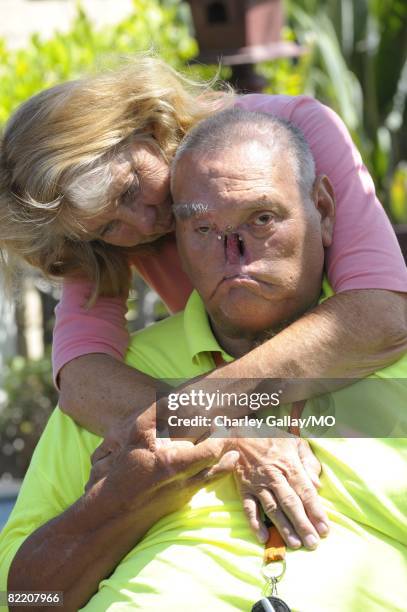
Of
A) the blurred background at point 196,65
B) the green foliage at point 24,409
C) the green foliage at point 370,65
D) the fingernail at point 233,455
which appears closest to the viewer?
the fingernail at point 233,455

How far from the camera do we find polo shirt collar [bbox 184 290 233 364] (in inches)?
96.1

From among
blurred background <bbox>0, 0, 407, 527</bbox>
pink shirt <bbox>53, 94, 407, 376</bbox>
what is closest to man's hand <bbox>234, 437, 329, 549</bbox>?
pink shirt <bbox>53, 94, 407, 376</bbox>

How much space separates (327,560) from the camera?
207 centimetres

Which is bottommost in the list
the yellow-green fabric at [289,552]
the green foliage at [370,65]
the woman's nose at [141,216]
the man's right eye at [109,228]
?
the green foliage at [370,65]

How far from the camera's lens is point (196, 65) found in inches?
220

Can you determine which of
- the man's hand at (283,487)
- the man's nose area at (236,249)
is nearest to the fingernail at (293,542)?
the man's hand at (283,487)

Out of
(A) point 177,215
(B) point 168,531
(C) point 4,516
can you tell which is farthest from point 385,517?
(C) point 4,516

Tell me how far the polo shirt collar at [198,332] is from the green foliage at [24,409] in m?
3.83

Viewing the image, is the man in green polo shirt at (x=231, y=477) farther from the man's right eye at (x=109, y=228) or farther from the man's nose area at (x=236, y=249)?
the man's right eye at (x=109, y=228)

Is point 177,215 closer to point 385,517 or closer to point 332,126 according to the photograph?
point 332,126

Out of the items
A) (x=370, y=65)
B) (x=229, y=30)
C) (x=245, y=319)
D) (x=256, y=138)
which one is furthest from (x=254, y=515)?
(x=370, y=65)

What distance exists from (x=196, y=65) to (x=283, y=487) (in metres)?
3.88

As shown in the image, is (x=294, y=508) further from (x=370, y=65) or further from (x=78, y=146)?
(x=370, y=65)

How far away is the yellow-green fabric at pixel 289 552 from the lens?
204 cm
